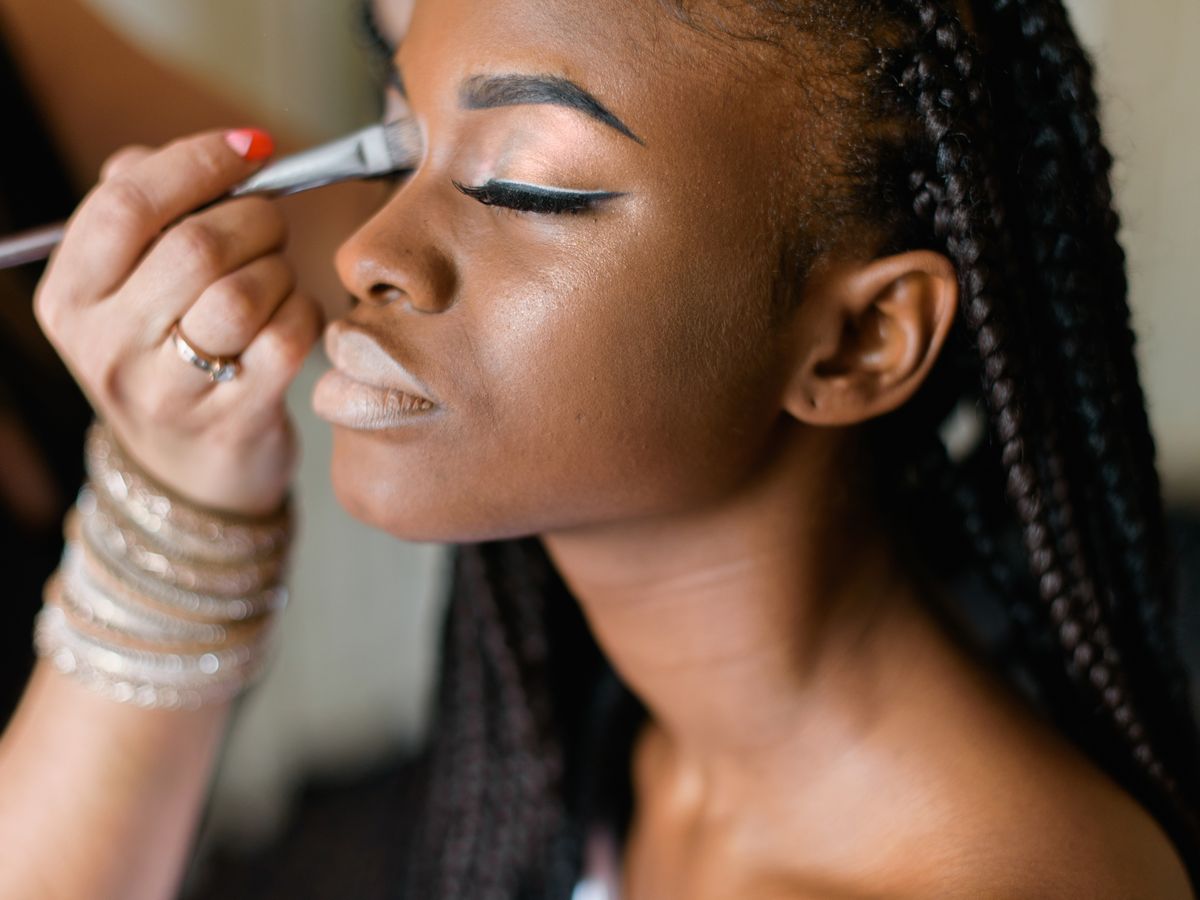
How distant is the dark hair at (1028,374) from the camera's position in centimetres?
62

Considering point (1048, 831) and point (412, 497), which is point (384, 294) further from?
point (1048, 831)

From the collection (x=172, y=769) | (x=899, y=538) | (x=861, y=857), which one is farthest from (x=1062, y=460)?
(x=172, y=769)

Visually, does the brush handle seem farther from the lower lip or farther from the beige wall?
the beige wall

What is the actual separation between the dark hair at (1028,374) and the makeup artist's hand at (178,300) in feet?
0.90

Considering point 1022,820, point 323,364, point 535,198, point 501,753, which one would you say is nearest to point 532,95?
point 535,198

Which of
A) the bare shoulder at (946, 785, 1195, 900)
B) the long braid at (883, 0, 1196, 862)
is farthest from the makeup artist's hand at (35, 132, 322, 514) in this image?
the bare shoulder at (946, 785, 1195, 900)

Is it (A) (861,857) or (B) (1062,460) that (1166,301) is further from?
(A) (861,857)

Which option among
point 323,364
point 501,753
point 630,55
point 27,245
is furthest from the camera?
point 323,364

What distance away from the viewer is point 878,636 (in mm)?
742

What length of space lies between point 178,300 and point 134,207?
6 cm

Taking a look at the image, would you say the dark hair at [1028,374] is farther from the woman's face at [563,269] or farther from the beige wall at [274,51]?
the beige wall at [274,51]

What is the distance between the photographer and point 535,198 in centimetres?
60

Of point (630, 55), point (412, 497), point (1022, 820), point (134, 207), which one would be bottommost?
point (1022, 820)

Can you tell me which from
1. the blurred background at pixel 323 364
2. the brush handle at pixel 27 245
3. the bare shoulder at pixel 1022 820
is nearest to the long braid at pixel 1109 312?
the bare shoulder at pixel 1022 820
